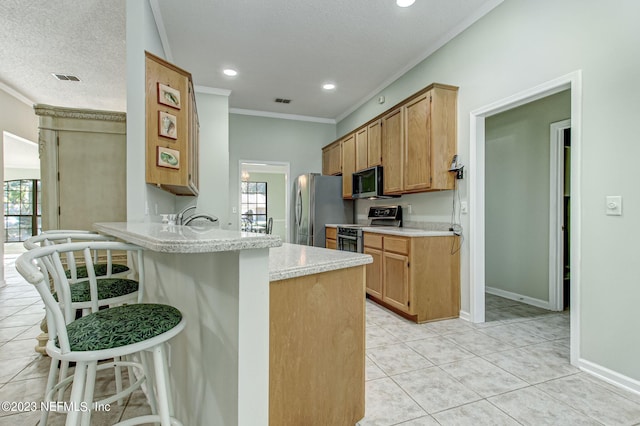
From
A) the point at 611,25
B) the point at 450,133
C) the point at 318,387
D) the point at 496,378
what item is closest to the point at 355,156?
the point at 450,133

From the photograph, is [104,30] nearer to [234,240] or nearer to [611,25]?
[234,240]

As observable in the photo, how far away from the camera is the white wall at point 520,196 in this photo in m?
3.50

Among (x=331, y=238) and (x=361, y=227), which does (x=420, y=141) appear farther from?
(x=331, y=238)

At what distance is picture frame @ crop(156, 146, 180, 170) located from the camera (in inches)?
93.9

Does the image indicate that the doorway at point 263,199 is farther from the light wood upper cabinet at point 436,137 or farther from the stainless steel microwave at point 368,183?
the light wood upper cabinet at point 436,137

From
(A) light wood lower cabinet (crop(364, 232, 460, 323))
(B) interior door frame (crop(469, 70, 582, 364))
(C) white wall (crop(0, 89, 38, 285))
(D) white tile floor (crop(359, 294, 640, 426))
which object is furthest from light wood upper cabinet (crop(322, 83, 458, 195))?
(C) white wall (crop(0, 89, 38, 285))

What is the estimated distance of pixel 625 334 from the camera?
6.19 ft

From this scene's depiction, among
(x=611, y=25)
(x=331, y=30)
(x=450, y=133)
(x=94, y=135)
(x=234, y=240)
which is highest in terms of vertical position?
(x=331, y=30)

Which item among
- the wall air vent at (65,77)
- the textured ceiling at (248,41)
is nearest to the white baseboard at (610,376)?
the textured ceiling at (248,41)

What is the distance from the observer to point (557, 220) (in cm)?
339

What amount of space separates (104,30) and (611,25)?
441cm

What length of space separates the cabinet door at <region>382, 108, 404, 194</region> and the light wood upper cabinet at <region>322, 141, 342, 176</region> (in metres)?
1.42

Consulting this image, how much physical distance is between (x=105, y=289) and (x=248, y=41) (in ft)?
9.74

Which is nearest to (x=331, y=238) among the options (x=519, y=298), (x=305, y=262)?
(x=519, y=298)
